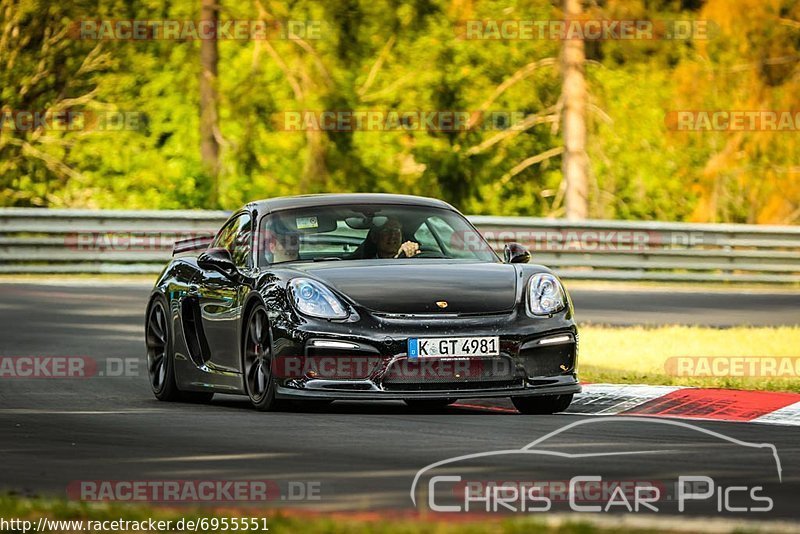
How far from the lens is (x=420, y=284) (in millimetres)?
10703

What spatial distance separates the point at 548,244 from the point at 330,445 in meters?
18.2

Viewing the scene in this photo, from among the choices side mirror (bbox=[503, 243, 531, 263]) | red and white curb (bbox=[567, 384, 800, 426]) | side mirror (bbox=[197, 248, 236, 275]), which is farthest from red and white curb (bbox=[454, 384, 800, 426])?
side mirror (bbox=[197, 248, 236, 275])

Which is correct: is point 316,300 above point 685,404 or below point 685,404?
above

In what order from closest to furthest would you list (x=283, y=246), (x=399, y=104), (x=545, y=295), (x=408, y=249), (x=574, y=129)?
(x=545, y=295) → (x=283, y=246) → (x=408, y=249) → (x=574, y=129) → (x=399, y=104)

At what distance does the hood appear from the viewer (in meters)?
10.5

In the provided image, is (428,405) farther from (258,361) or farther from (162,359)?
(162,359)

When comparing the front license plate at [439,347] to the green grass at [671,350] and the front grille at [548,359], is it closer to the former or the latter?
the front grille at [548,359]

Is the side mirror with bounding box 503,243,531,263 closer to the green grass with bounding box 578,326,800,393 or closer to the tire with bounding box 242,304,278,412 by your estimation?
the tire with bounding box 242,304,278,412

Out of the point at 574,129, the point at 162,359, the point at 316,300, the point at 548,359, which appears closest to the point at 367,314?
the point at 316,300

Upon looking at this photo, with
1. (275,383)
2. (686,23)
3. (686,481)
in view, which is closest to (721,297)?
(686,23)

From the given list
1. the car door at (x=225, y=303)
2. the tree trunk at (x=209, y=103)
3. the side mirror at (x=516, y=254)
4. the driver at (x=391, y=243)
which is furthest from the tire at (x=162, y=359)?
the tree trunk at (x=209, y=103)

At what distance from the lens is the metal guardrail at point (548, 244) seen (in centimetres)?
2606

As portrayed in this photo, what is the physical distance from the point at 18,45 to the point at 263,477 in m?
27.5

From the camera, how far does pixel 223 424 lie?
10.3 meters
